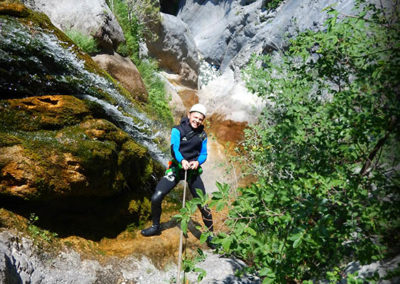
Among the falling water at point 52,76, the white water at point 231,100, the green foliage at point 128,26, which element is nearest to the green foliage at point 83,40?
the falling water at point 52,76

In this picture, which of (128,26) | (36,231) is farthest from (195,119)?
(128,26)

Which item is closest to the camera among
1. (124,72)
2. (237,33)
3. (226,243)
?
(226,243)

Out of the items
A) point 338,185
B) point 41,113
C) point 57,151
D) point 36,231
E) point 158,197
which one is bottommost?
point 36,231

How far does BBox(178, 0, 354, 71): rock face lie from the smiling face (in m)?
6.68

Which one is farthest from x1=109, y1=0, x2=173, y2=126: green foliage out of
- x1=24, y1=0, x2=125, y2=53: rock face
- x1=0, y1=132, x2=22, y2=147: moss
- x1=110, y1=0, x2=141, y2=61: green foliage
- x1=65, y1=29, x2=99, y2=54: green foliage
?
x1=0, y1=132, x2=22, y2=147: moss

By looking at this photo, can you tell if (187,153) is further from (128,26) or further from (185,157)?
(128,26)

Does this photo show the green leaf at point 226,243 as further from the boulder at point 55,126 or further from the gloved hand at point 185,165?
the boulder at point 55,126

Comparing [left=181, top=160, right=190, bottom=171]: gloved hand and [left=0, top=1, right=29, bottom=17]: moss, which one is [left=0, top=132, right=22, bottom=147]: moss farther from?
[left=0, top=1, right=29, bottom=17]: moss

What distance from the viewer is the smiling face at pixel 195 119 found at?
4.21 metres

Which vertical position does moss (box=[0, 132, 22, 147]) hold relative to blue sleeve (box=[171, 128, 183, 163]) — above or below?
below

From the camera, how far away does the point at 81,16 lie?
7215 mm

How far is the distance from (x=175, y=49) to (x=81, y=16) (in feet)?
21.3

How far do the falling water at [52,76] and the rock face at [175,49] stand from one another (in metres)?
7.69

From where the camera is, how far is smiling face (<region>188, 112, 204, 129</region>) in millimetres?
4207
